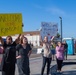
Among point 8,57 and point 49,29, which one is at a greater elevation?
point 49,29

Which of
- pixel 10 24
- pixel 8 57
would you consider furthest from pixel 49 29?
pixel 8 57

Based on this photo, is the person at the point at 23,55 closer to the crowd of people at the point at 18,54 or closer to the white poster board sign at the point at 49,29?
the crowd of people at the point at 18,54

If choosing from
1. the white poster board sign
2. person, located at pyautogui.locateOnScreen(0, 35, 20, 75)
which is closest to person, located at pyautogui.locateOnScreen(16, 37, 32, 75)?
person, located at pyautogui.locateOnScreen(0, 35, 20, 75)

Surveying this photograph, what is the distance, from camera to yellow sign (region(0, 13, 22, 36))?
28.2 ft

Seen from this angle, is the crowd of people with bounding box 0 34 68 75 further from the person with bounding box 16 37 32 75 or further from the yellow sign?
the yellow sign

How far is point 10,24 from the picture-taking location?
8727mm

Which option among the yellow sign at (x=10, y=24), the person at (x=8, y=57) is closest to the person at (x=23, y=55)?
the yellow sign at (x=10, y=24)

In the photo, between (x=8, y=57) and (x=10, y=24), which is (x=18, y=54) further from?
(x=8, y=57)

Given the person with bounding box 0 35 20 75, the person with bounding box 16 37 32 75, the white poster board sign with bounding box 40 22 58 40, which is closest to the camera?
the person with bounding box 0 35 20 75

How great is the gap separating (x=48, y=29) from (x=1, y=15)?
7.51 m

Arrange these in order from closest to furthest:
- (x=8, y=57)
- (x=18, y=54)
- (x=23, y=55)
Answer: (x=8, y=57), (x=23, y=55), (x=18, y=54)

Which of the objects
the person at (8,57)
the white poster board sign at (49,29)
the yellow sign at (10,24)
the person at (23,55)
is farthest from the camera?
the white poster board sign at (49,29)

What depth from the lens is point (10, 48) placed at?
800 cm

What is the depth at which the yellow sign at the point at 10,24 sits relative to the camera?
8.60 meters
